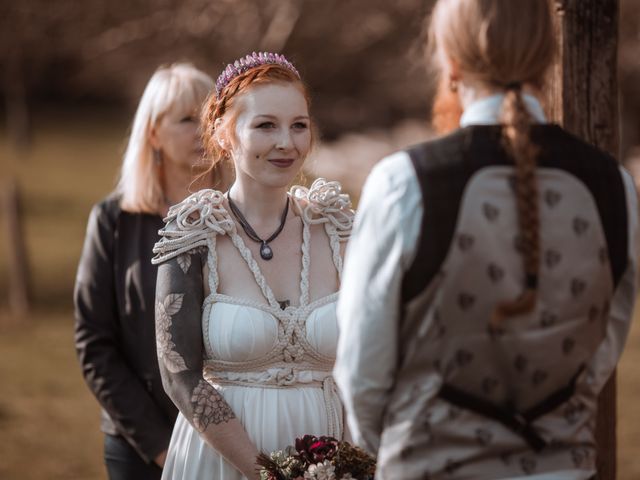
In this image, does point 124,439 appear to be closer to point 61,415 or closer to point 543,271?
point 543,271

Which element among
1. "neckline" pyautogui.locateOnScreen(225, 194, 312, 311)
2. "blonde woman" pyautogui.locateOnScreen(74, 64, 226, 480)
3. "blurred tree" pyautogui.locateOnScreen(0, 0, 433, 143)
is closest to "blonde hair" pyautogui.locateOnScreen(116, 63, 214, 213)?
"blonde woman" pyautogui.locateOnScreen(74, 64, 226, 480)

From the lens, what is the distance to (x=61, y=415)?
7.75 metres

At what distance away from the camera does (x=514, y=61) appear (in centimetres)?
210

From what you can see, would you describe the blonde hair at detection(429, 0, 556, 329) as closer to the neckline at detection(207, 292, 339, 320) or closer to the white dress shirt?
the white dress shirt

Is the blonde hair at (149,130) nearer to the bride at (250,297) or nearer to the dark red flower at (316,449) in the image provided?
the bride at (250,297)

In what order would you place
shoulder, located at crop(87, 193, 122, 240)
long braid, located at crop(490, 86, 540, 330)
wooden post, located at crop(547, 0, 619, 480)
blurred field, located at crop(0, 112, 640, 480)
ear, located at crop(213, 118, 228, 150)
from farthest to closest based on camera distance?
blurred field, located at crop(0, 112, 640, 480) → shoulder, located at crop(87, 193, 122, 240) → wooden post, located at crop(547, 0, 619, 480) → ear, located at crop(213, 118, 228, 150) → long braid, located at crop(490, 86, 540, 330)

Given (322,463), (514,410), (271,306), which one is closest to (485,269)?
(514,410)

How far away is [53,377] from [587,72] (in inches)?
269

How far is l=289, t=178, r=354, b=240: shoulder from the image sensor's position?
10.3 feet

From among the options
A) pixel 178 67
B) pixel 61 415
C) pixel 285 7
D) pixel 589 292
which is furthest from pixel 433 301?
pixel 285 7

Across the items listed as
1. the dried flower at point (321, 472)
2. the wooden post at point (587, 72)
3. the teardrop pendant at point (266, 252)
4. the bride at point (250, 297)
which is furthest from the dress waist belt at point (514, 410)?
the wooden post at point (587, 72)

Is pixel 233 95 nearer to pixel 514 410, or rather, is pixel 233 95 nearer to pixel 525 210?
pixel 525 210

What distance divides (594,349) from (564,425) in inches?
7.5

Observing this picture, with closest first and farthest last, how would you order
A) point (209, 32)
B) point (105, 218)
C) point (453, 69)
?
1. point (453, 69)
2. point (105, 218)
3. point (209, 32)
